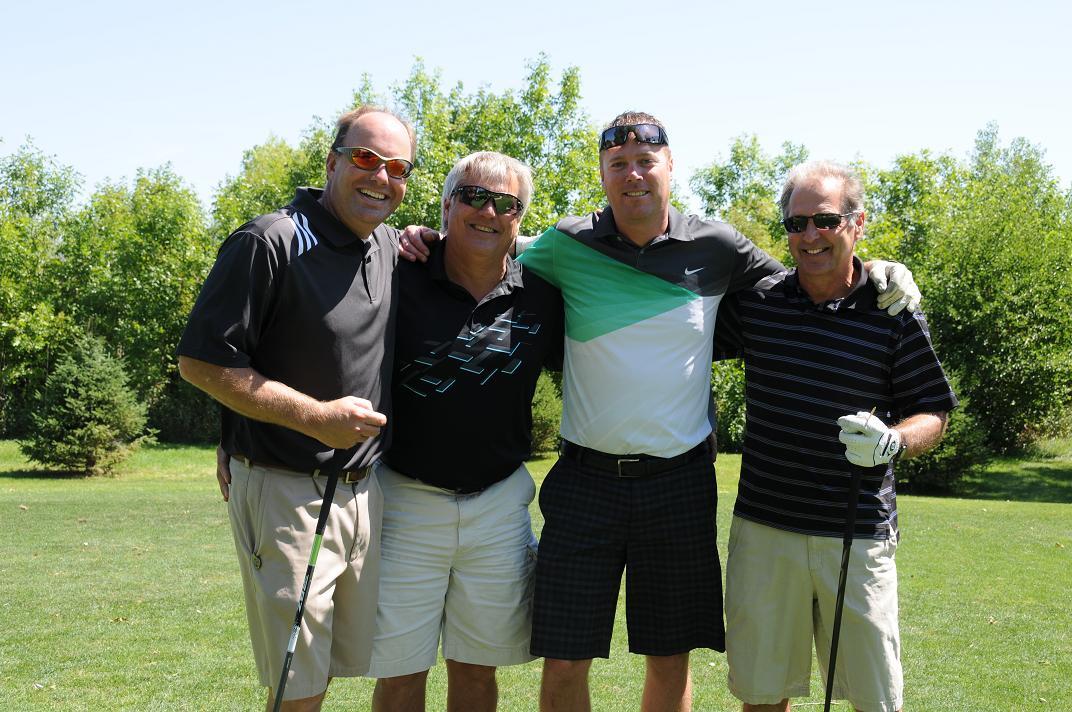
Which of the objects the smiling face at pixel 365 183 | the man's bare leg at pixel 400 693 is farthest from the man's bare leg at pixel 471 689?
the smiling face at pixel 365 183

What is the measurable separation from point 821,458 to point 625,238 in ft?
4.13

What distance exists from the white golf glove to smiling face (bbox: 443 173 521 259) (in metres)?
1.52

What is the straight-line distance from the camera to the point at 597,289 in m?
4.15

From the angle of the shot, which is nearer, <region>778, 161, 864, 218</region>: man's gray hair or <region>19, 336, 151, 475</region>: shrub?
<region>778, 161, 864, 218</region>: man's gray hair

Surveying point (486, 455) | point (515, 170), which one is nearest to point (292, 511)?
point (486, 455)

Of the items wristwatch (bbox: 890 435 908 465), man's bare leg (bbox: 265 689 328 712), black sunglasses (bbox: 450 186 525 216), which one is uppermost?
black sunglasses (bbox: 450 186 525 216)

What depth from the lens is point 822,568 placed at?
381cm

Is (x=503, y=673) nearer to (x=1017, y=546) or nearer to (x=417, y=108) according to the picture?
(x=1017, y=546)

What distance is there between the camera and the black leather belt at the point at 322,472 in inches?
138

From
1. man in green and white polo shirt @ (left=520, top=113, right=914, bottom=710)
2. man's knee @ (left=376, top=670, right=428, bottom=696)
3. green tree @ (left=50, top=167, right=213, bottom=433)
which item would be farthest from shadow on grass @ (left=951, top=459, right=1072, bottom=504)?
green tree @ (left=50, top=167, right=213, bottom=433)

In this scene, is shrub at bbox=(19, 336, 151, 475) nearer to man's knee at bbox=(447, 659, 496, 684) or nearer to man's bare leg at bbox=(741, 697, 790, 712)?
man's knee at bbox=(447, 659, 496, 684)

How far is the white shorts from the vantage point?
13.1 ft

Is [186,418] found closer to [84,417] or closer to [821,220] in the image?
[84,417]

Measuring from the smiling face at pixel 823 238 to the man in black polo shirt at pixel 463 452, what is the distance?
1105 mm
